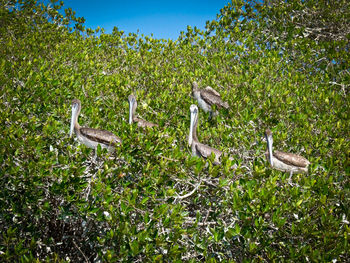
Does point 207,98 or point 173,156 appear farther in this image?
point 207,98

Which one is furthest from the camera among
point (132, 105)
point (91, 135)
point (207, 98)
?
point (207, 98)

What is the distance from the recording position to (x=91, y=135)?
17.9ft

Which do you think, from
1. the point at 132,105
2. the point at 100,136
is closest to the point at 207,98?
the point at 132,105

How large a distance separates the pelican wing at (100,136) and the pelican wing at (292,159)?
319 centimetres

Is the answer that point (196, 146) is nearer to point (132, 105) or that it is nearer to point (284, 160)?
point (284, 160)

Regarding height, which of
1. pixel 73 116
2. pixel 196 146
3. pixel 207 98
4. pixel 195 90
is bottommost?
pixel 196 146

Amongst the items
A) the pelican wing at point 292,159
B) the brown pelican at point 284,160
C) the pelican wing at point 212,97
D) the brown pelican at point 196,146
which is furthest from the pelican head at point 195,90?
the pelican wing at point 292,159

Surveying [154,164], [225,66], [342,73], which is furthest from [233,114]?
[342,73]

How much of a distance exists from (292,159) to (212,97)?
137 inches

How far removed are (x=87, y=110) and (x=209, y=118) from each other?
3.22m

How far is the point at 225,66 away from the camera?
34.3ft

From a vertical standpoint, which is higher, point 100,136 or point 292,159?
point 292,159

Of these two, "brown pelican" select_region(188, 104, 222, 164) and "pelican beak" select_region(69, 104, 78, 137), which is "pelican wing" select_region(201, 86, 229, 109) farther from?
"pelican beak" select_region(69, 104, 78, 137)

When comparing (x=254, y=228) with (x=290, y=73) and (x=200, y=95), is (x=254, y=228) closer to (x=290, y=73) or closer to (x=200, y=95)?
(x=200, y=95)
